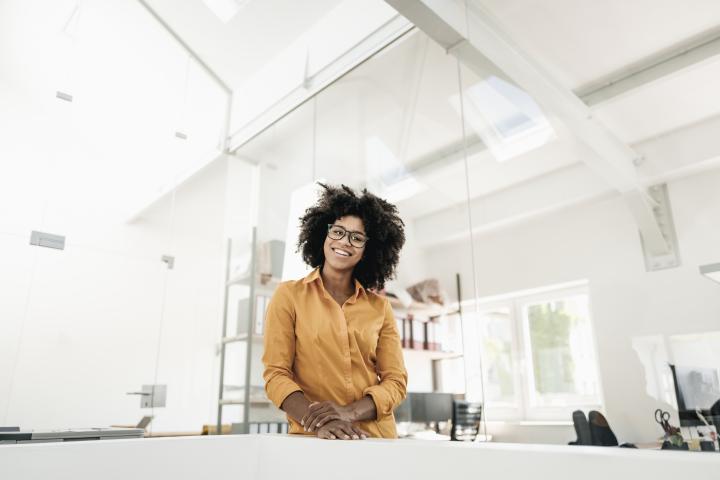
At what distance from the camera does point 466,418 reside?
2256 millimetres

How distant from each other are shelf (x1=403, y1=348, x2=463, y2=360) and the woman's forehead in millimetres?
1009

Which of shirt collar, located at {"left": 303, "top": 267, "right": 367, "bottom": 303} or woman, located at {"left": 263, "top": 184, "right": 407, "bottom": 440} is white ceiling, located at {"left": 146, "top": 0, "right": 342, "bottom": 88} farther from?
shirt collar, located at {"left": 303, "top": 267, "right": 367, "bottom": 303}

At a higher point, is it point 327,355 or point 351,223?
point 351,223

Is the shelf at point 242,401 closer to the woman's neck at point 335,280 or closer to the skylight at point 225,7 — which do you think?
the woman's neck at point 335,280

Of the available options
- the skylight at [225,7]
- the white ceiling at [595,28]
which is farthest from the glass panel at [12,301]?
the white ceiling at [595,28]

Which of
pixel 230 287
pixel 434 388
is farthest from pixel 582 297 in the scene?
pixel 230 287

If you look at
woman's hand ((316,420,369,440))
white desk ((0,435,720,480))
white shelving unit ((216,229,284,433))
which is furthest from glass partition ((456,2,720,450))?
white shelving unit ((216,229,284,433))

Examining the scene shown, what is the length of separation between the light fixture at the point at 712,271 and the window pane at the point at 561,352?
444mm

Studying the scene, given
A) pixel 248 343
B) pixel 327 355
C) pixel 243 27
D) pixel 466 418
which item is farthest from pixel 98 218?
pixel 466 418

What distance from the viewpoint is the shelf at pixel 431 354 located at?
233 cm

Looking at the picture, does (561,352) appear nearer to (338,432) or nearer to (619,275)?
(619,275)

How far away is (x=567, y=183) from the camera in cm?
238

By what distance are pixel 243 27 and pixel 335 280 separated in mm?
2502

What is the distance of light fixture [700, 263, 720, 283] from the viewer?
1.97 m
